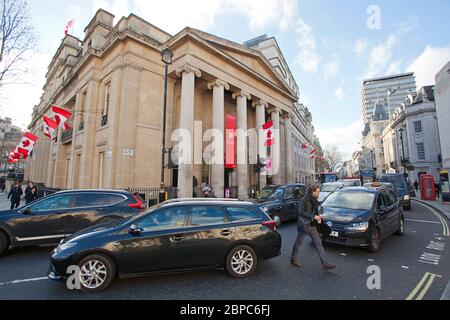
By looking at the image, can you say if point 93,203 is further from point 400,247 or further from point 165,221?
point 400,247

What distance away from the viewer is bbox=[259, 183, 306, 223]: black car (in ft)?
30.5

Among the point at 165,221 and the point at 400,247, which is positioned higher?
the point at 165,221

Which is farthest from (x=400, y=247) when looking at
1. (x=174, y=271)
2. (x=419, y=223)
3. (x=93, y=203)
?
(x=93, y=203)

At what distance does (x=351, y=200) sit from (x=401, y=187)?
1169 cm

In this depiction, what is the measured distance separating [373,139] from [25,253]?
92.7 metres

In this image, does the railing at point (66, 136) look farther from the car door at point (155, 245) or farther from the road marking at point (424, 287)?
the road marking at point (424, 287)

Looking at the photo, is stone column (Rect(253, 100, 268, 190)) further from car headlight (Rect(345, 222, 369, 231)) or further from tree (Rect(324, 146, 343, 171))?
tree (Rect(324, 146, 343, 171))

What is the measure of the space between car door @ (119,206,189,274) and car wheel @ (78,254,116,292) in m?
0.25

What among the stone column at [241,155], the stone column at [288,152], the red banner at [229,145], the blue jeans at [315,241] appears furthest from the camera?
the stone column at [288,152]

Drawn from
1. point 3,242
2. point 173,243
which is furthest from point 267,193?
point 3,242

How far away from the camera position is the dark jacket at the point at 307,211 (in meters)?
4.91

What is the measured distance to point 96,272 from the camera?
3732 millimetres

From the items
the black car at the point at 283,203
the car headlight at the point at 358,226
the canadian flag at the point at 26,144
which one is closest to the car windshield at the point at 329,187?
the black car at the point at 283,203
